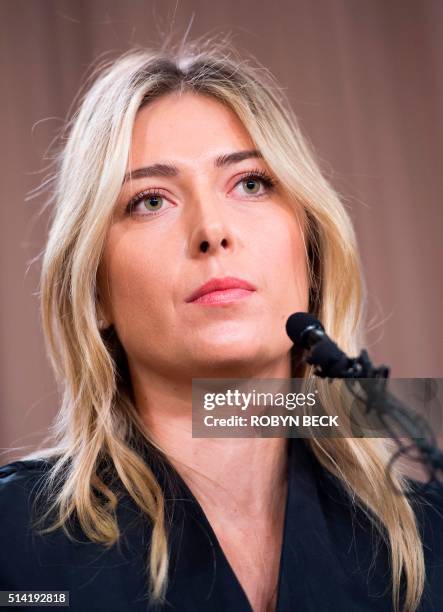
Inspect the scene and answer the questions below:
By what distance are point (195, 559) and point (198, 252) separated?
405 mm

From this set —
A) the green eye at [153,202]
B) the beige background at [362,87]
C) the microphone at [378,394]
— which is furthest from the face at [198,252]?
the beige background at [362,87]

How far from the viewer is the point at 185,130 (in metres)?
1.18

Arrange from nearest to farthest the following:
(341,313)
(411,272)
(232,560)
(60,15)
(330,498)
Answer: (232,560) < (330,498) < (341,313) < (60,15) < (411,272)

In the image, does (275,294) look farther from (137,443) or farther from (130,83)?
(130,83)

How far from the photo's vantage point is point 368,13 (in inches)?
78.9

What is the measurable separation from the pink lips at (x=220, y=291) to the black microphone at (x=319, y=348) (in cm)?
27

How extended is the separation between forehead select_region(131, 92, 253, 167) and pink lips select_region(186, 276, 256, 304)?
212 millimetres

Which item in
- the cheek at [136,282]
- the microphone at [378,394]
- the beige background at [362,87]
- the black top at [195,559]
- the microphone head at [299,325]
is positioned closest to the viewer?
the microphone at [378,394]

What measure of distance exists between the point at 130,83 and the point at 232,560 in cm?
76

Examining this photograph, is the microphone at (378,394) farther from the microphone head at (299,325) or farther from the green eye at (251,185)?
Result: the green eye at (251,185)

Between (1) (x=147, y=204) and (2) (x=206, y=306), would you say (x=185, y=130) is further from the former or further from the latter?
(2) (x=206, y=306)

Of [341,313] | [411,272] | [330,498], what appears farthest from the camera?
[411,272]

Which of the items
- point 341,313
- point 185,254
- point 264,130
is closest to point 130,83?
point 264,130

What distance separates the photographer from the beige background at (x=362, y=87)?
1849 mm
